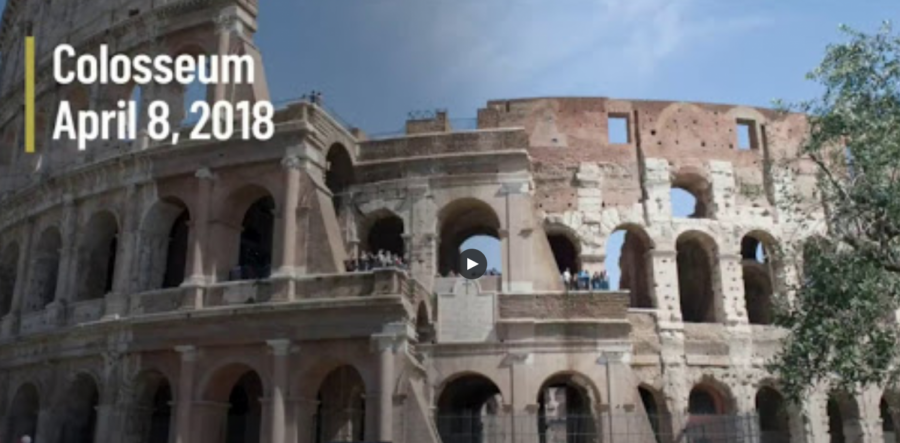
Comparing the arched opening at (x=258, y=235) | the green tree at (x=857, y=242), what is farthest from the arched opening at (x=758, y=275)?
the arched opening at (x=258, y=235)

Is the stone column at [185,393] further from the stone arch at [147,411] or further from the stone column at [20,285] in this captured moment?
the stone column at [20,285]

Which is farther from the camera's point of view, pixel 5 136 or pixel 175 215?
pixel 5 136

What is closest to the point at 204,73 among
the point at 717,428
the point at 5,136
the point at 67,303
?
the point at 67,303

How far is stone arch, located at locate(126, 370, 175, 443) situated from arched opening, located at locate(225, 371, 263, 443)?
153cm

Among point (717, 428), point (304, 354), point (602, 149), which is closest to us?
point (304, 354)

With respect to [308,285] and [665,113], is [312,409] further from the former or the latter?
[665,113]

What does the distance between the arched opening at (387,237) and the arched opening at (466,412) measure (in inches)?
161

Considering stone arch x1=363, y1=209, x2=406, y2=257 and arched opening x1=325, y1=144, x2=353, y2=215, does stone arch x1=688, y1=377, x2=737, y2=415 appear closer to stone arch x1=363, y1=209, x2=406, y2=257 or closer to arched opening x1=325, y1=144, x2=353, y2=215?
stone arch x1=363, y1=209, x2=406, y2=257

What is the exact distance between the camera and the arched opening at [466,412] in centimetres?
1997

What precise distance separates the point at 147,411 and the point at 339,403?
4.69 metres

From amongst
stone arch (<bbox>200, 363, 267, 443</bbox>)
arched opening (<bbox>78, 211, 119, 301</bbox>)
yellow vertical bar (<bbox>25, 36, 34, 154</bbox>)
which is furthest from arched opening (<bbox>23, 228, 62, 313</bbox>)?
stone arch (<bbox>200, 363, 267, 443</bbox>)

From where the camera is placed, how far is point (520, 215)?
20.4 metres

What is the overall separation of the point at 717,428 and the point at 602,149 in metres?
8.23

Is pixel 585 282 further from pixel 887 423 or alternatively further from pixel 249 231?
pixel 887 423
